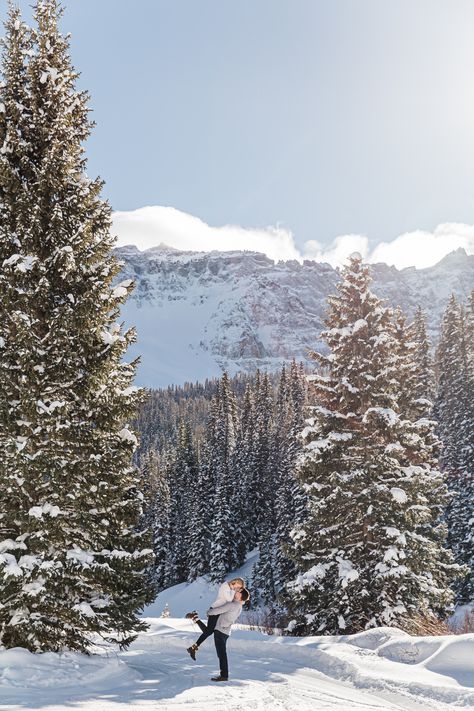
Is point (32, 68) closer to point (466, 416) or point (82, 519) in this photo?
point (82, 519)

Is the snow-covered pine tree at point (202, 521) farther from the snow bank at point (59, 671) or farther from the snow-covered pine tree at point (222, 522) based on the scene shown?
the snow bank at point (59, 671)

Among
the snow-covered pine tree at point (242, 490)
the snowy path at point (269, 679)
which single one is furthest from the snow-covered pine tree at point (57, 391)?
the snow-covered pine tree at point (242, 490)

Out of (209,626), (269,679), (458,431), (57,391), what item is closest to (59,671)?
(209,626)

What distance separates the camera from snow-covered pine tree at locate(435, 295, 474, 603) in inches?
1371

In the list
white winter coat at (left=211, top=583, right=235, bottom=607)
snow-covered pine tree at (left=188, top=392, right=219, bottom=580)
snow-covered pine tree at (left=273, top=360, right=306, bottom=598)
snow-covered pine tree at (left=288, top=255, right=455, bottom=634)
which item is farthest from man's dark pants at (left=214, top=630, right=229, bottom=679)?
snow-covered pine tree at (left=188, top=392, right=219, bottom=580)

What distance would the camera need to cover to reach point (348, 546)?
53.1ft

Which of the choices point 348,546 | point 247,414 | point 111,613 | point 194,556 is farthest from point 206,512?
point 111,613

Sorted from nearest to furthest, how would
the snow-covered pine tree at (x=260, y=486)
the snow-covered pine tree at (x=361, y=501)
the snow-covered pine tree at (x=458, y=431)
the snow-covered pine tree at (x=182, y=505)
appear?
the snow-covered pine tree at (x=361, y=501) < the snow-covered pine tree at (x=458, y=431) < the snow-covered pine tree at (x=182, y=505) < the snow-covered pine tree at (x=260, y=486)

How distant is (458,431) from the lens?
4025cm

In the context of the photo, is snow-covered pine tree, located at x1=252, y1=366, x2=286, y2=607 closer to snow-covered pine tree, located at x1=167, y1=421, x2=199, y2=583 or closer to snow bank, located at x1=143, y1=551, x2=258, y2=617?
snow bank, located at x1=143, y1=551, x2=258, y2=617

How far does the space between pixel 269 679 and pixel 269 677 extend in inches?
7.6

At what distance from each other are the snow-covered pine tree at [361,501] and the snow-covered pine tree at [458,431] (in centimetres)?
1865

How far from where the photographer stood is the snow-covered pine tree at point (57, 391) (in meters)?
9.45

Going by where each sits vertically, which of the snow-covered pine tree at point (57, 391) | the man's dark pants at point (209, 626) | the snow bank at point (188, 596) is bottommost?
the snow bank at point (188, 596)
